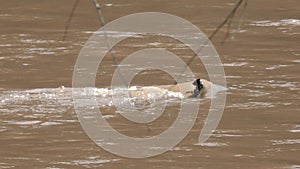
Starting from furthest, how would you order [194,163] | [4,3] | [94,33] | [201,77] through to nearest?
[4,3], [94,33], [201,77], [194,163]

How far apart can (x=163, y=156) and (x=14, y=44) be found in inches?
139

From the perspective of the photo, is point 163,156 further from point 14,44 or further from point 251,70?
point 14,44

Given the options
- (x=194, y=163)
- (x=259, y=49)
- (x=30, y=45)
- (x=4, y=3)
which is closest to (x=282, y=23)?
(x=259, y=49)

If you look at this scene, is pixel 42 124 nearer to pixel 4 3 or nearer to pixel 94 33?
pixel 94 33

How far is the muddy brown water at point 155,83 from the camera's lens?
195 inches

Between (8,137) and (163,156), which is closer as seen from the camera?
(163,156)

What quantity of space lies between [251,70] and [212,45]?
875 millimetres

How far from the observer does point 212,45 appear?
25.9ft

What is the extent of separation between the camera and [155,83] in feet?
22.0

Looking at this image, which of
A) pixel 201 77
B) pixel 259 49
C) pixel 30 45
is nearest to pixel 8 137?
pixel 201 77

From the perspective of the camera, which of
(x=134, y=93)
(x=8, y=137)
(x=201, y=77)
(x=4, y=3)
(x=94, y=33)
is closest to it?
(x=8, y=137)

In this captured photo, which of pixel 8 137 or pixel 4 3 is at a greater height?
pixel 4 3

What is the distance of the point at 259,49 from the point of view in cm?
780

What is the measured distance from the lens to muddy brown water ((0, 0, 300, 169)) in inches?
195
